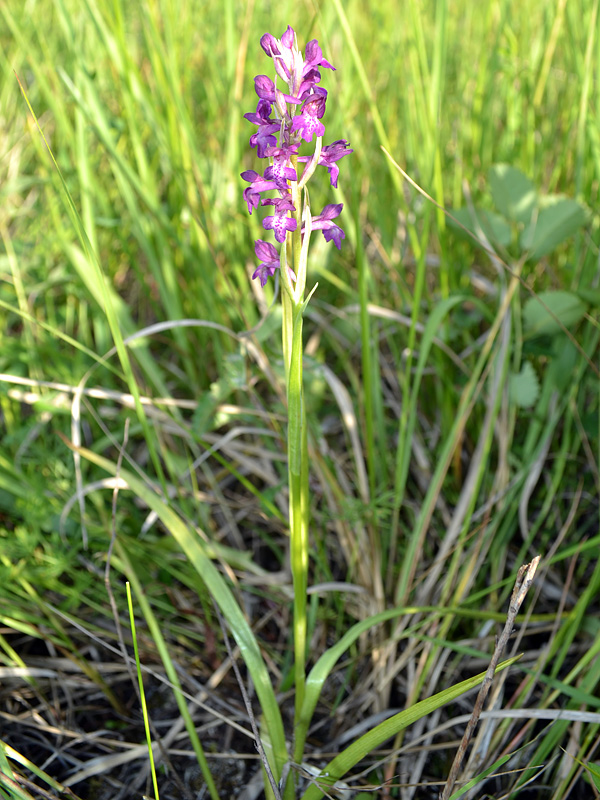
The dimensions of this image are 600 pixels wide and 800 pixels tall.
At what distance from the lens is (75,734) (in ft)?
3.58

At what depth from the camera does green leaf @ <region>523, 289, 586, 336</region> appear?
1305 millimetres

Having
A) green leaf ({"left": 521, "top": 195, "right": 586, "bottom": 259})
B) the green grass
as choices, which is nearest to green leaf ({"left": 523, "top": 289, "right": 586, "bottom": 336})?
the green grass

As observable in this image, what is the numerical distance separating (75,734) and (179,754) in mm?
194

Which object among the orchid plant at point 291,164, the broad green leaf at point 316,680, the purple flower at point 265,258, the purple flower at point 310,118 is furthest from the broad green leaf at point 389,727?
the purple flower at point 310,118

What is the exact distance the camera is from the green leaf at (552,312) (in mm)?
1305

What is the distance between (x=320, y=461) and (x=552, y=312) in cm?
58

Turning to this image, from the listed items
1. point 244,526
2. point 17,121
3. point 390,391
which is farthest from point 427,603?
point 17,121

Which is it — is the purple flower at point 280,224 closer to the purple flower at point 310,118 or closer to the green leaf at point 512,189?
the purple flower at point 310,118

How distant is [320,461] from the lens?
1.24 m

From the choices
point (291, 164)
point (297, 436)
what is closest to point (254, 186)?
point (291, 164)

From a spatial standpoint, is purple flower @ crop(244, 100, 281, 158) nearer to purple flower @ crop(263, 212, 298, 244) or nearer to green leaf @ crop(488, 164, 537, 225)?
purple flower @ crop(263, 212, 298, 244)

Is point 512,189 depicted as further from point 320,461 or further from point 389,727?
point 389,727

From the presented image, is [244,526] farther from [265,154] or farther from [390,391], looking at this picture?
[265,154]

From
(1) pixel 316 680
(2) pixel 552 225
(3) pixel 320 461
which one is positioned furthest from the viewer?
(2) pixel 552 225
